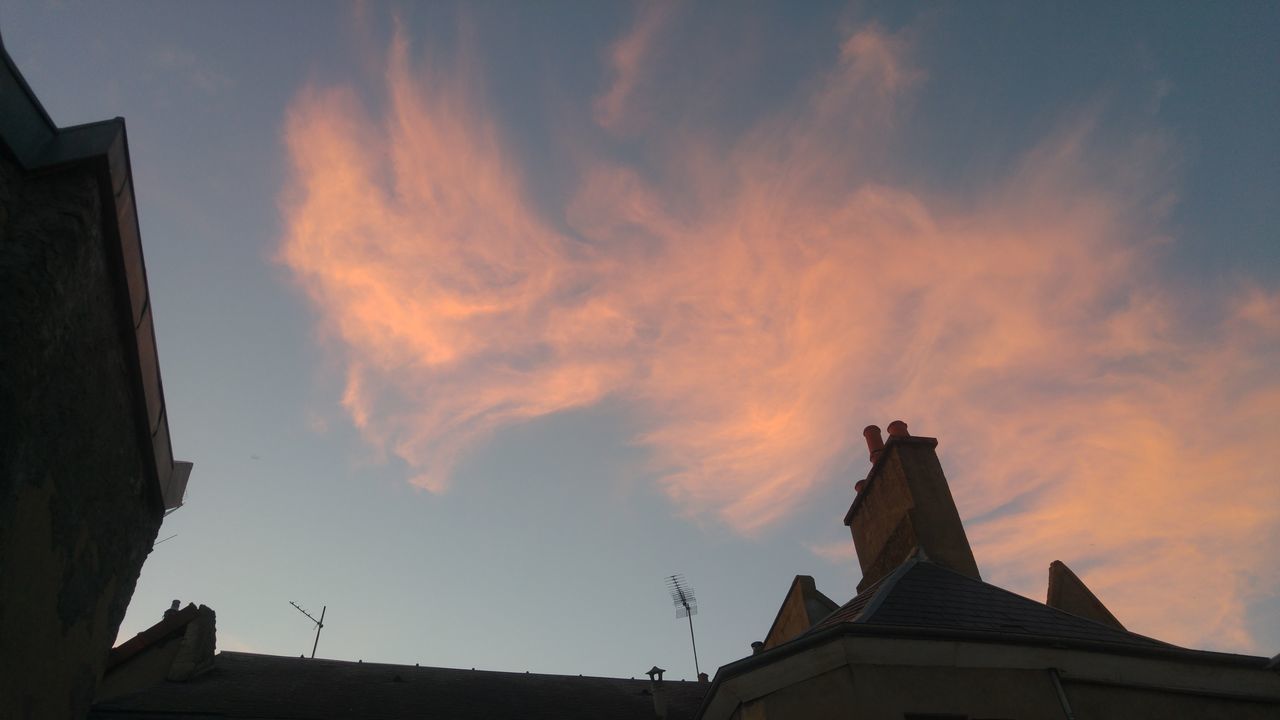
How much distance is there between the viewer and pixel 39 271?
5.49 metres

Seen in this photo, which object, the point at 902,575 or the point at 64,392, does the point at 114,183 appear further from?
the point at 902,575

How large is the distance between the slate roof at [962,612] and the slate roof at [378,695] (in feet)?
27.7

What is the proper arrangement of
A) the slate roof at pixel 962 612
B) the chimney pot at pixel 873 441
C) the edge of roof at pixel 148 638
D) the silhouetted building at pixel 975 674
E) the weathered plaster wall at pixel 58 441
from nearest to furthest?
the weathered plaster wall at pixel 58 441, the silhouetted building at pixel 975 674, the slate roof at pixel 962 612, the edge of roof at pixel 148 638, the chimney pot at pixel 873 441

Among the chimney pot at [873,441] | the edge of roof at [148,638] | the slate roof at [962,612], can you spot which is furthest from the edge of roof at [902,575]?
the edge of roof at [148,638]

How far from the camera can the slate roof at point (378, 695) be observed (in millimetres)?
12562

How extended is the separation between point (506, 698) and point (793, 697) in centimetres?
1080

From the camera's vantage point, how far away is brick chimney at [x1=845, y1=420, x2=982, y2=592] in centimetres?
1139

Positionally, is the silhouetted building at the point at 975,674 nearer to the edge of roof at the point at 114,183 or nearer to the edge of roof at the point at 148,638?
the edge of roof at the point at 114,183

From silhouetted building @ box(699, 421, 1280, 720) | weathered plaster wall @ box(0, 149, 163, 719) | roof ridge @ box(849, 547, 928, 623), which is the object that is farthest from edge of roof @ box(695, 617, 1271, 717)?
weathered plaster wall @ box(0, 149, 163, 719)

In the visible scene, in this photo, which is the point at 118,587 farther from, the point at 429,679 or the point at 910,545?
the point at 910,545

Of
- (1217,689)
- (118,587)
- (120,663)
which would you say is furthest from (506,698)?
(1217,689)

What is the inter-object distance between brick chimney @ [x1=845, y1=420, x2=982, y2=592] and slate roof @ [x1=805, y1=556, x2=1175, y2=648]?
939mm

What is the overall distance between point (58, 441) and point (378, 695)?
10651mm

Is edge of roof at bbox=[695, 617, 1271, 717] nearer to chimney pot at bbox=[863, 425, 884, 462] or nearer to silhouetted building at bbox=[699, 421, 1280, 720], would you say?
silhouetted building at bbox=[699, 421, 1280, 720]
